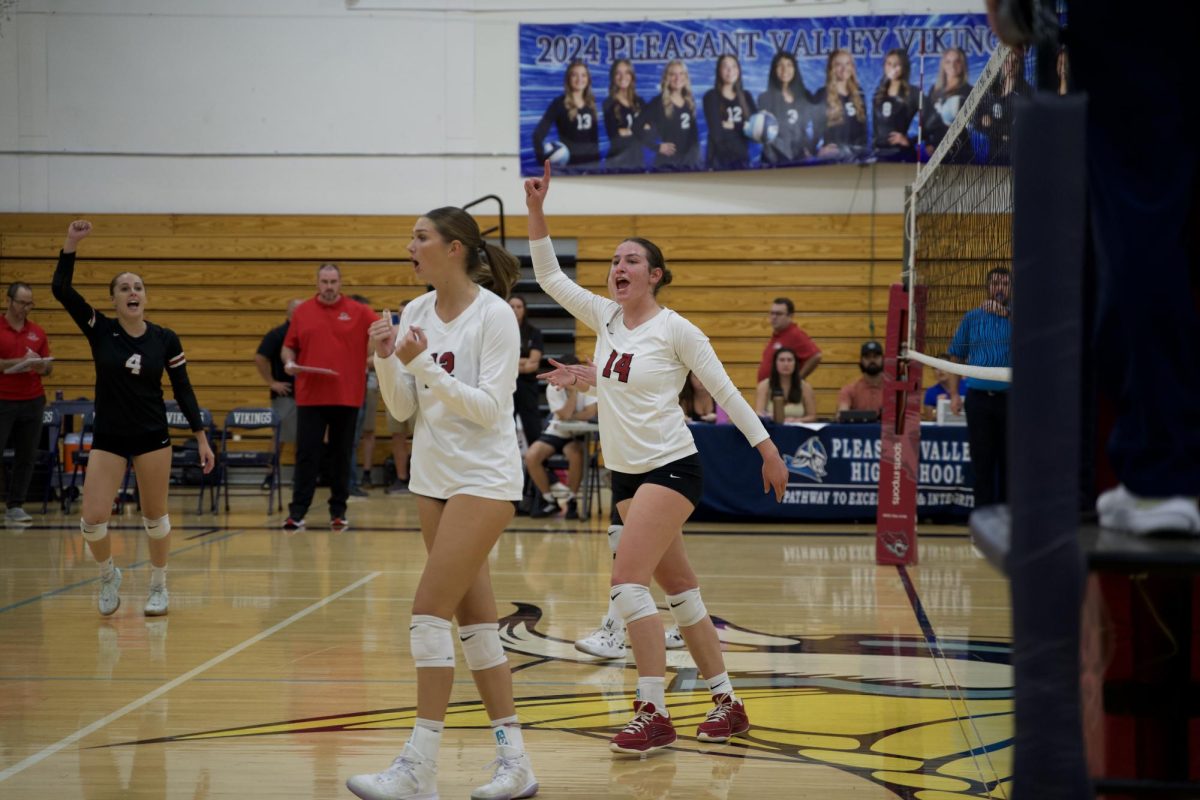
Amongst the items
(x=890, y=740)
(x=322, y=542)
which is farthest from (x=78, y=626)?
(x=890, y=740)

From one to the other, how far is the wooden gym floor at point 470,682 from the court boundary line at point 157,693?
13 millimetres

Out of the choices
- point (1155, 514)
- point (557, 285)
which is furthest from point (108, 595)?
point (1155, 514)

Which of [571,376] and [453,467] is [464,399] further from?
[571,376]

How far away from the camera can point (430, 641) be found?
11.2ft

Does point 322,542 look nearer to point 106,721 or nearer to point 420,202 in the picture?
point 106,721

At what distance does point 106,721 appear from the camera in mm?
4504

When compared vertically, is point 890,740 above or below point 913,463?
below

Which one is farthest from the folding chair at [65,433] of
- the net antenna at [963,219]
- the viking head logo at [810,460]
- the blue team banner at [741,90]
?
the net antenna at [963,219]

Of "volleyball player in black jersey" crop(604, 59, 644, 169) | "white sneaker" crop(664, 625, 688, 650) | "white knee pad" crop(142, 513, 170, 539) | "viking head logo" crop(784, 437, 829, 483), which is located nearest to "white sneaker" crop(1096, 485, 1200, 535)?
"white sneaker" crop(664, 625, 688, 650)

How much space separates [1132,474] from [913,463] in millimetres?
7133

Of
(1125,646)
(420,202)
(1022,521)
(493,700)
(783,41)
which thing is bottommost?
(493,700)

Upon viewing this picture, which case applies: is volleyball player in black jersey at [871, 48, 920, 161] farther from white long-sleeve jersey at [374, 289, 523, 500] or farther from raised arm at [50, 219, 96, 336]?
white long-sleeve jersey at [374, 289, 523, 500]

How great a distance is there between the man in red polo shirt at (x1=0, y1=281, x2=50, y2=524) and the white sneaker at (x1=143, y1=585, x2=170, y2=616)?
4.73 metres

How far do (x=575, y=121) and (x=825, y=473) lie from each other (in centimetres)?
605
